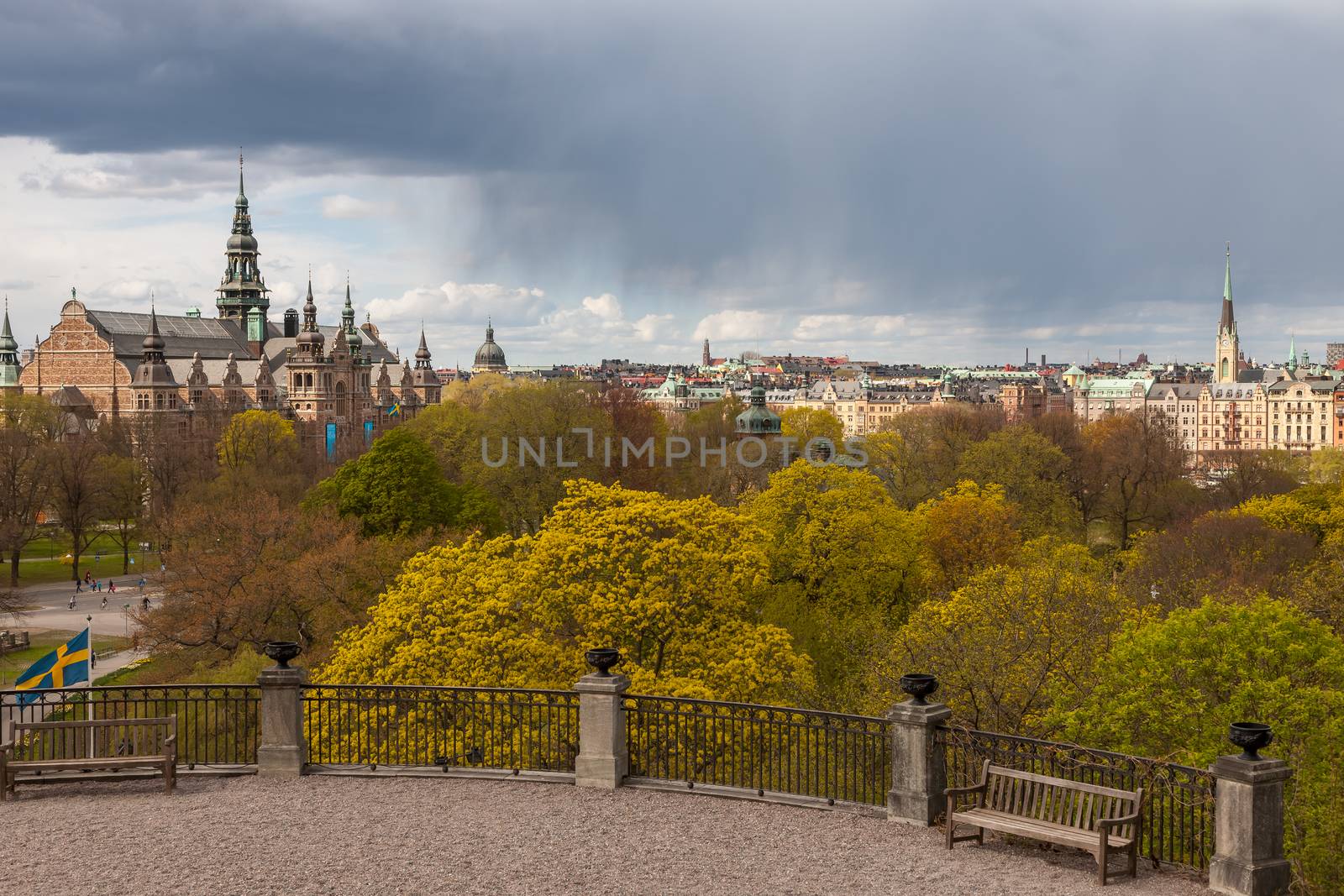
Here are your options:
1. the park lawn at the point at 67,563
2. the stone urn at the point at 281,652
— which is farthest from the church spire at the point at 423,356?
the stone urn at the point at 281,652

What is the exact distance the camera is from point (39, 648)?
52.1 m

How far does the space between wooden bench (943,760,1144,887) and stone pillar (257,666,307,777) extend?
324 inches

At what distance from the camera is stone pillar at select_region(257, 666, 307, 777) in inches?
684

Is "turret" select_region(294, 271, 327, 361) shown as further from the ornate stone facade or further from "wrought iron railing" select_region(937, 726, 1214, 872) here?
"wrought iron railing" select_region(937, 726, 1214, 872)

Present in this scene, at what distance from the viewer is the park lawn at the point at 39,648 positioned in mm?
48250

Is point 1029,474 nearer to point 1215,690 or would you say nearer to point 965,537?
point 965,537

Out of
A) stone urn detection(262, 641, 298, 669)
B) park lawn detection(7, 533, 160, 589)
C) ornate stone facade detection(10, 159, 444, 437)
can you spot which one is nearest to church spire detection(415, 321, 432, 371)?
ornate stone facade detection(10, 159, 444, 437)

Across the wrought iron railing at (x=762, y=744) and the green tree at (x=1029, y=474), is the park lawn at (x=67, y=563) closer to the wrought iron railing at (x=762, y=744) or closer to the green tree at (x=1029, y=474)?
the green tree at (x=1029, y=474)

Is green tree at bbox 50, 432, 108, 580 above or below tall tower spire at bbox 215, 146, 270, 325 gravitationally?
below

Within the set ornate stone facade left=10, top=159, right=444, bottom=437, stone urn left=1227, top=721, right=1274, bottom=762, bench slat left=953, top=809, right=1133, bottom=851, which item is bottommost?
bench slat left=953, top=809, right=1133, bottom=851

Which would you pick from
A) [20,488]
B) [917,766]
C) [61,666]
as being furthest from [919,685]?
[20,488]

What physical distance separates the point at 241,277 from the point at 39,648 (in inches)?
4400

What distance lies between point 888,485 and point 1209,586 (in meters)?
30.7

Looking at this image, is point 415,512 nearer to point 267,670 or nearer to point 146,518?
point 146,518
